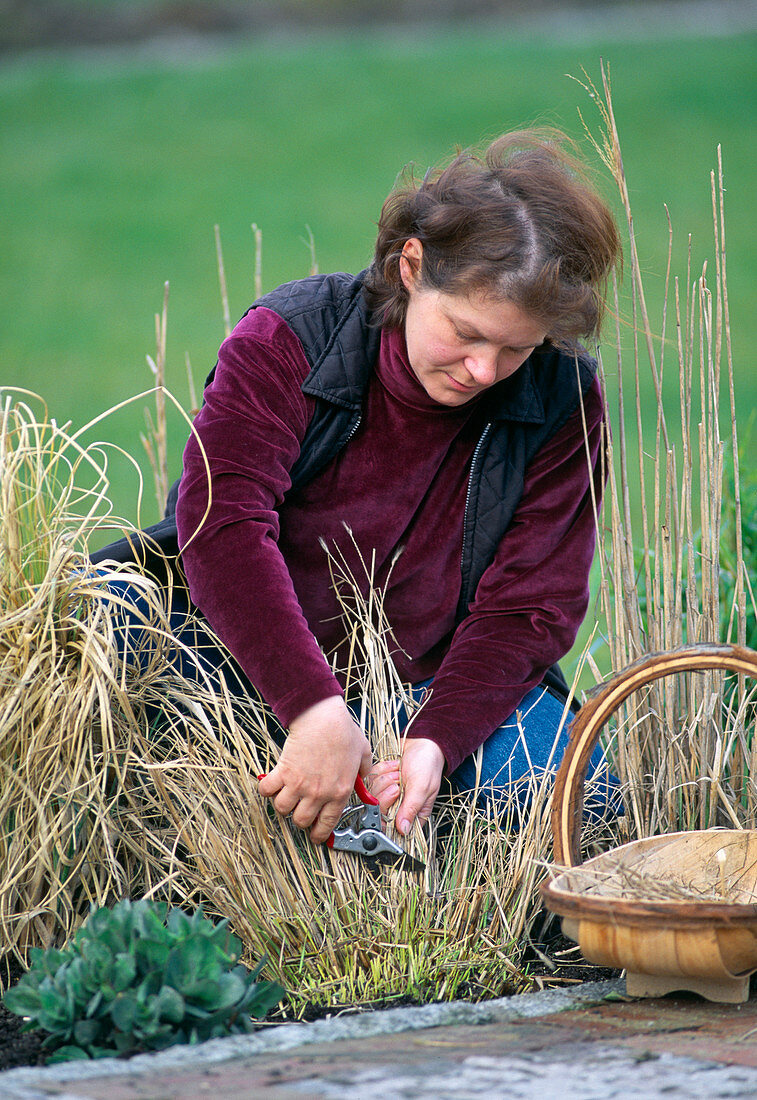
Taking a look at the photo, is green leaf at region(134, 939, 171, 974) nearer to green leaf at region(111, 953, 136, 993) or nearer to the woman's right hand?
green leaf at region(111, 953, 136, 993)

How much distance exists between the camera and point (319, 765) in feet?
5.33

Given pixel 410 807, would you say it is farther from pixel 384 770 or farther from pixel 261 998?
pixel 261 998

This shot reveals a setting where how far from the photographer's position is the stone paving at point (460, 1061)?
3.87ft

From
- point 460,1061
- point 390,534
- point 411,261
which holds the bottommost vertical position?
point 460,1061

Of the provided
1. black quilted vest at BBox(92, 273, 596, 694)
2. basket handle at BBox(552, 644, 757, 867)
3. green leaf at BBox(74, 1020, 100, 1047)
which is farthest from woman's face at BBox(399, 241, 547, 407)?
green leaf at BBox(74, 1020, 100, 1047)

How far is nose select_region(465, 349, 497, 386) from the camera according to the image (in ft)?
5.64

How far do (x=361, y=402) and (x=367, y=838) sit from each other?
67 cm

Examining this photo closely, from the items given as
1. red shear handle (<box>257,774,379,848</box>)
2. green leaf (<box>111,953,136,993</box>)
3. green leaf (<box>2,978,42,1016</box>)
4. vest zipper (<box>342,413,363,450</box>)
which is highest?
vest zipper (<box>342,413,363,450</box>)

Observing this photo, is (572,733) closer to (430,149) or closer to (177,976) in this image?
(177,976)

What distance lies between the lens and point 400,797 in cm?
178

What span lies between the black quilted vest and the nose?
0.70ft

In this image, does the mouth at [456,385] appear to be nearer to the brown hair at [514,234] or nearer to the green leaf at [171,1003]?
the brown hair at [514,234]

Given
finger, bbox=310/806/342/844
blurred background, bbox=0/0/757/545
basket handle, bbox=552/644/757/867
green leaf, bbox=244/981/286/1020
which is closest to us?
green leaf, bbox=244/981/286/1020

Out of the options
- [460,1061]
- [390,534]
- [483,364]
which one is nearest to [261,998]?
[460,1061]
